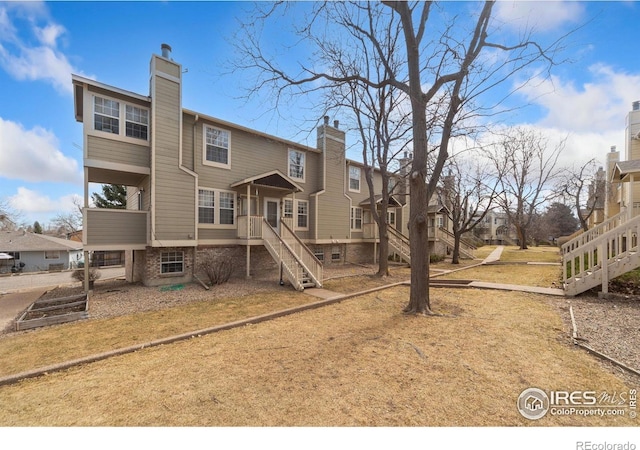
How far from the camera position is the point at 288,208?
15.2 metres

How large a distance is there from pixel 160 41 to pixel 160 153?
4.60m

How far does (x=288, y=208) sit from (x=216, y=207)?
4209mm

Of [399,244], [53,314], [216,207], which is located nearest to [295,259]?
[216,207]

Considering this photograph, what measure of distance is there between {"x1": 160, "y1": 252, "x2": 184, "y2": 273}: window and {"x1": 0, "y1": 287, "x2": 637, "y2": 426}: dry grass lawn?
228 inches

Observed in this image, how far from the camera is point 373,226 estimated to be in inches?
734

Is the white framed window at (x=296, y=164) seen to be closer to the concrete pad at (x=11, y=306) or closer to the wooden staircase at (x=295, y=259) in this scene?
the wooden staircase at (x=295, y=259)

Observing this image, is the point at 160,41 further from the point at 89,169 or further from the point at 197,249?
the point at 197,249

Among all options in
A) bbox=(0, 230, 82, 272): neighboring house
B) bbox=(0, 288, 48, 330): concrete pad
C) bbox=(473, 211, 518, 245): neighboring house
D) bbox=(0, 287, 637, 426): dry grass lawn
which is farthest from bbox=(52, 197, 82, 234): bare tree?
bbox=(473, 211, 518, 245): neighboring house

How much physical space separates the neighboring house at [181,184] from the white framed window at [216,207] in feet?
0.15

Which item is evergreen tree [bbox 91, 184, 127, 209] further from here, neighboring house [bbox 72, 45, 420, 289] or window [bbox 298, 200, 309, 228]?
window [bbox 298, 200, 309, 228]

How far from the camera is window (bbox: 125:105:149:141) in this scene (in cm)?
1004

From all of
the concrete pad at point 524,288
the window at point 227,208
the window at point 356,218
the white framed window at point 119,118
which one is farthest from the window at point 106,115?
the concrete pad at point 524,288

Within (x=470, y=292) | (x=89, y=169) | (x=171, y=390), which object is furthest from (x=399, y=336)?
(x=89, y=169)

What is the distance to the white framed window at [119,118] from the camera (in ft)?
31.1
